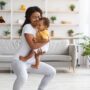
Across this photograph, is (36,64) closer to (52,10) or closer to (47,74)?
(47,74)

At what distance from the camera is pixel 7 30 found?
888 centimetres

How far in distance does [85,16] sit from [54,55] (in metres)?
2.62

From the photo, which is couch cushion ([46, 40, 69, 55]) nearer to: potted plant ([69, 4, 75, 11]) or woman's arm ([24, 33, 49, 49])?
potted plant ([69, 4, 75, 11])

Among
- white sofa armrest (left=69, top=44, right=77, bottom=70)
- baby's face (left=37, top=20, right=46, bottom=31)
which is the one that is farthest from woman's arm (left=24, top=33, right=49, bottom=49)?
white sofa armrest (left=69, top=44, right=77, bottom=70)

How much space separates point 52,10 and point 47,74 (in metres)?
5.75

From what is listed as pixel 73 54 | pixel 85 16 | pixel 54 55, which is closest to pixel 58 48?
pixel 54 55

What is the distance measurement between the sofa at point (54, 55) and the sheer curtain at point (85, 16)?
5.86ft

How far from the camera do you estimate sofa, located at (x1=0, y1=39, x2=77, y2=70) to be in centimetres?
657

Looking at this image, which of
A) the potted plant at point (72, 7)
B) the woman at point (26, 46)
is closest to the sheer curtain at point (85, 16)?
the potted plant at point (72, 7)

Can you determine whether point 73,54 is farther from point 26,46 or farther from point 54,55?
point 26,46

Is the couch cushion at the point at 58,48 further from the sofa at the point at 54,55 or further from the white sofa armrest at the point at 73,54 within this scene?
the white sofa armrest at the point at 73,54

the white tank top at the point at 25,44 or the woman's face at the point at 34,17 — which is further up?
the woman's face at the point at 34,17

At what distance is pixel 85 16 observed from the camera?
350 inches

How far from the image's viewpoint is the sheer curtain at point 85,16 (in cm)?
887
